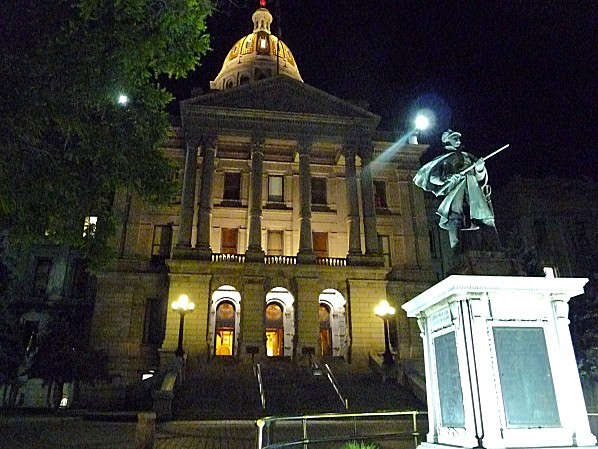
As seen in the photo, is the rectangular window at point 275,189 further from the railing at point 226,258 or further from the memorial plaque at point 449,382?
the memorial plaque at point 449,382

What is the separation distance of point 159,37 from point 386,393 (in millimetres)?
17323

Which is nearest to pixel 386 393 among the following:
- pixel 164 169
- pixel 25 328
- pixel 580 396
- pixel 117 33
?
pixel 164 169

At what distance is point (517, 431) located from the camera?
568 centimetres

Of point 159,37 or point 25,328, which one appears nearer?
point 159,37

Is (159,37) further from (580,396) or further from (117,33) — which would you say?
(580,396)

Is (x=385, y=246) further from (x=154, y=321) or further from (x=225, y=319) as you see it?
(x=154, y=321)

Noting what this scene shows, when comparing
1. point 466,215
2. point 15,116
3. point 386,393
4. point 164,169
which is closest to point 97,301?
point 386,393

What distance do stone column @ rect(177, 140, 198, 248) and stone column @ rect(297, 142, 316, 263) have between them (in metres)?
6.92

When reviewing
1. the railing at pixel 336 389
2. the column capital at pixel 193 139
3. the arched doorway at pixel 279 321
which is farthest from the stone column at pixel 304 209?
the railing at pixel 336 389

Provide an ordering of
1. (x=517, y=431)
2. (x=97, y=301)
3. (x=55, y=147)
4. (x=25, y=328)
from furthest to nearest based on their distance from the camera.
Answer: (x=25, y=328) → (x=97, y=301) → (x=55, y=147) → (x=517, y=431)

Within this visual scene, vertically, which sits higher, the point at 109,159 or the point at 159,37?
the point at 159,37

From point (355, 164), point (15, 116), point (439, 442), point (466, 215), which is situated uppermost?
point (355, 164)

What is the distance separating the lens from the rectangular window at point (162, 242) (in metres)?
33.8

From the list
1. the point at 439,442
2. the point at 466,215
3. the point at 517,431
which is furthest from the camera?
the point at 466,215
